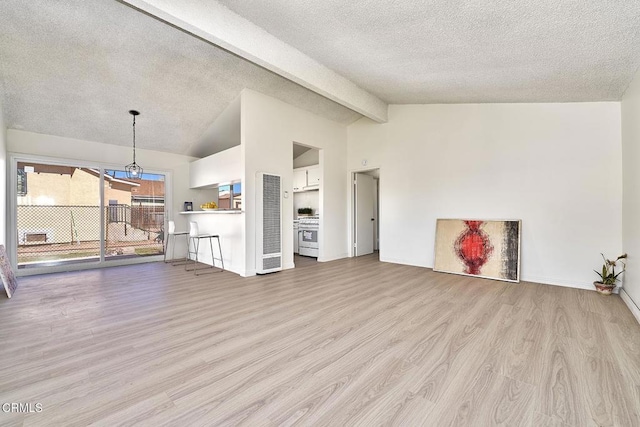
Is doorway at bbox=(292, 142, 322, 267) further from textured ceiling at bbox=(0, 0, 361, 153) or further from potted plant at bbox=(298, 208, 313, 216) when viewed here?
textured ceiling at bbox=(0, 0, 361, 153)

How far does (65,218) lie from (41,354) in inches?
167

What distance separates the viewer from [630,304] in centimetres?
284

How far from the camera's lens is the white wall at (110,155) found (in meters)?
4.62

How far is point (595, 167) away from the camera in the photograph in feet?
11.7

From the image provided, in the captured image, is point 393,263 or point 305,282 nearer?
point 305,282

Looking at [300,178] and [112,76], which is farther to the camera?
[300,178]

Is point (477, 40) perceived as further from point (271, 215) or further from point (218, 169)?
point (218, 169)

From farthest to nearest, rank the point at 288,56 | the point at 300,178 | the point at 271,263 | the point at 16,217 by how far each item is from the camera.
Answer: the point at 300,178, the point at 271,263, the point at 16,217, the point at 288,56

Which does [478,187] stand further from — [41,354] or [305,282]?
[41,354]

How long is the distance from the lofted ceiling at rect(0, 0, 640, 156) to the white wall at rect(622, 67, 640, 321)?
23 centimetres

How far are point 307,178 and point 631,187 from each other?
5.19m

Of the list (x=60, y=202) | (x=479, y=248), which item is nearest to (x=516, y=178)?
(x=479, y=248)

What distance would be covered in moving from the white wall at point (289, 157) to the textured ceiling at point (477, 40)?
61.6 inches

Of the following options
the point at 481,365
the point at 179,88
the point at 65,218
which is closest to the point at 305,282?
the point at 481,365
